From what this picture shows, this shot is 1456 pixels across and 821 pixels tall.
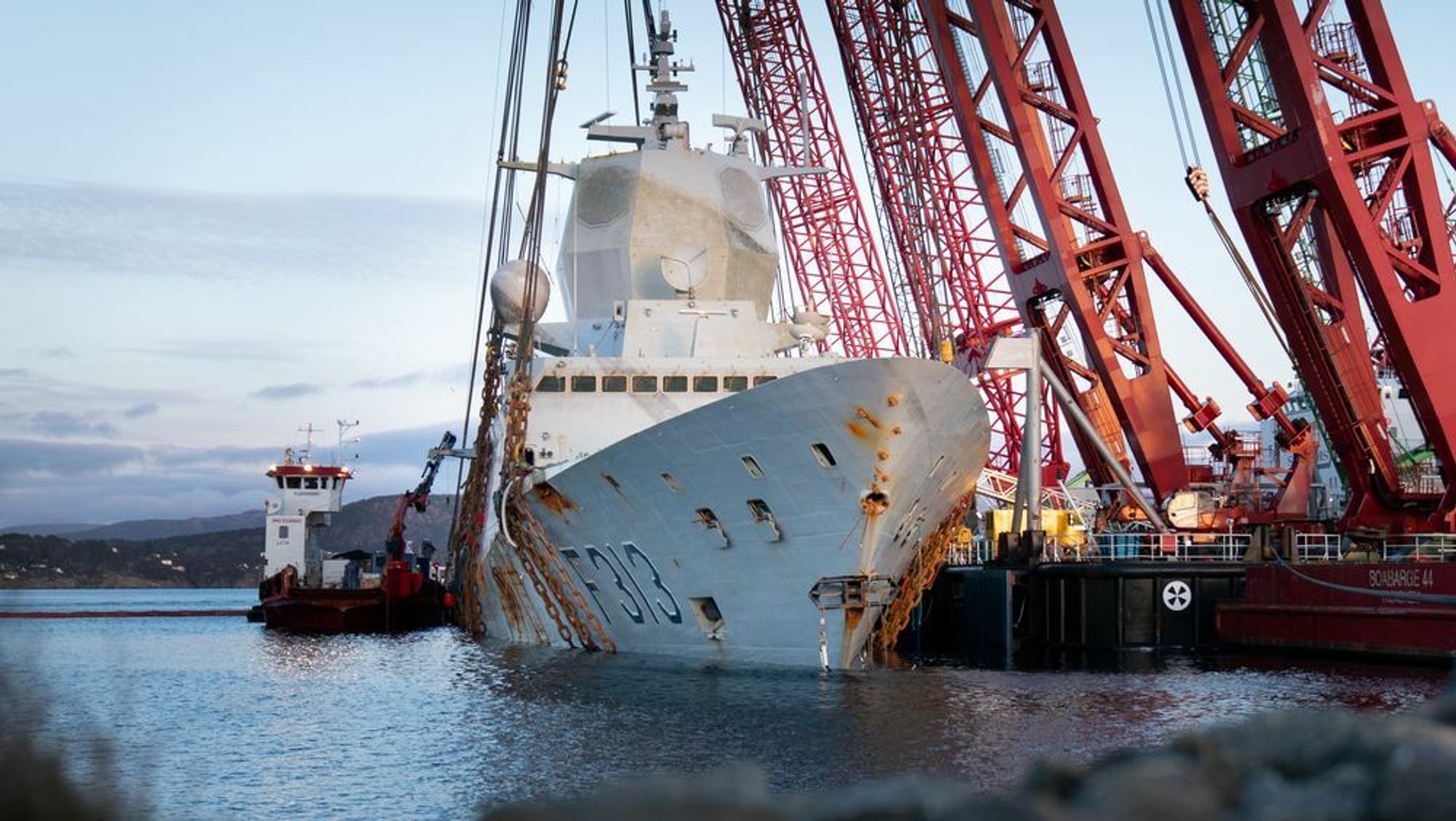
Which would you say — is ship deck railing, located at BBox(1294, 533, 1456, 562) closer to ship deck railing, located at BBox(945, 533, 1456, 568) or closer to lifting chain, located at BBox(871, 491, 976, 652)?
ship deck railing, located at BBox(945, 533, 1456, 568)

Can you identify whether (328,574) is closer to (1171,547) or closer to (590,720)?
(1171,547)

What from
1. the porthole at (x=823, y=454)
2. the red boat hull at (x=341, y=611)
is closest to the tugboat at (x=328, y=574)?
the red boat hull at (x=341, y=611)

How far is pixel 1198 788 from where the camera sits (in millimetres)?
4105

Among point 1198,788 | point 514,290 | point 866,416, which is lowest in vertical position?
point 1198,788

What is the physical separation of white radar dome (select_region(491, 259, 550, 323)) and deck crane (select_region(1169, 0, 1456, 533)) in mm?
16326

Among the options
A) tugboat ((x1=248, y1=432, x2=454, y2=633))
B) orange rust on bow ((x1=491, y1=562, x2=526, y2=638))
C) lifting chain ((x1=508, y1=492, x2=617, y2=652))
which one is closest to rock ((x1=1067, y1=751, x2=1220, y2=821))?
lifting chain ((x1=508, y1=492, x2=617, y2=652))

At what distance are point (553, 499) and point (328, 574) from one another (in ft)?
107

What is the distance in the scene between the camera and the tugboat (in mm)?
48812

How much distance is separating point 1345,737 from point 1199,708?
18542 mm

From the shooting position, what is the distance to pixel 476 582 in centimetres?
3894

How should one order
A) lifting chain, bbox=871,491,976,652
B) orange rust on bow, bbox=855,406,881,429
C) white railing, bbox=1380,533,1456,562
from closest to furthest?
orange rust on bow, bbox=855,406,881,429
lifting chain, bbox=871,491,976,652
white railing, bbox=1380,533,1456,562

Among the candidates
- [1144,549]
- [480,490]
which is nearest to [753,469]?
[480,490]

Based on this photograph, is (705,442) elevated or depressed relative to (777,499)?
elevated

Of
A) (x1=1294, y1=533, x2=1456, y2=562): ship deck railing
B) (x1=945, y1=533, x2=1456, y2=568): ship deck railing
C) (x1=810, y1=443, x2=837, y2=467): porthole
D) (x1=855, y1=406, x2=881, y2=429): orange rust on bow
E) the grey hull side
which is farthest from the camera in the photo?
(x1=945, y1=533, x2=1456, y2=568): ship deck railing
